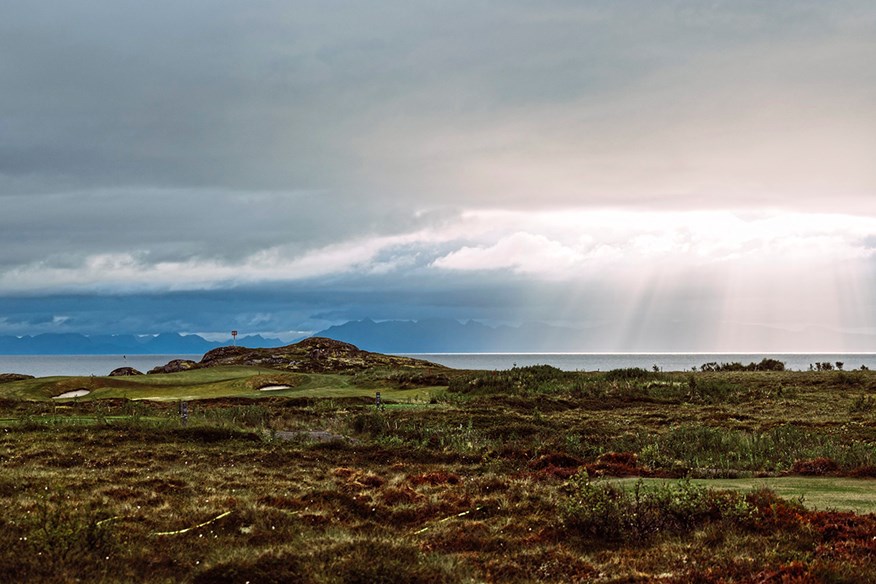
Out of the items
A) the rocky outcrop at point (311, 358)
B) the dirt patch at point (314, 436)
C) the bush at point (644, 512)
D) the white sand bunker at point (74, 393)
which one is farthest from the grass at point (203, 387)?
the bush at point (644, 512)

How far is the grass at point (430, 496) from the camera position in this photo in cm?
1264

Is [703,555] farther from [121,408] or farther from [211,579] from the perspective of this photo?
[121,408]

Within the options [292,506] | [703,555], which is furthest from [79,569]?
[703,555]

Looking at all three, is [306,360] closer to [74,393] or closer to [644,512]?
[74,393]

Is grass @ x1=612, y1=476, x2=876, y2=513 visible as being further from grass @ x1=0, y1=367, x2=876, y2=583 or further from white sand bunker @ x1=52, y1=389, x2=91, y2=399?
white sand bunker @ x1=52, y1=389, x2=91, y2=399

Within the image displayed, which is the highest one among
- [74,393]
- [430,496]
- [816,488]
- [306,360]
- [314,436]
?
[306,360]

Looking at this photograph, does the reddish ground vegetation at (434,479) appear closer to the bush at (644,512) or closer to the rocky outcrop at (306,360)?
the bush at (644,512)

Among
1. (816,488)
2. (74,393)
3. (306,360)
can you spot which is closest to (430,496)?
(816,488)

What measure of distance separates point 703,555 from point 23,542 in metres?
12.3

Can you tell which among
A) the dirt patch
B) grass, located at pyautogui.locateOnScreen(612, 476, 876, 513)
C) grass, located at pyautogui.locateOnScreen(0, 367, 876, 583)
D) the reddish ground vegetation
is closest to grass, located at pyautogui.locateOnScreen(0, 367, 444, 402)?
grass, located at pyautogui.locateOnScreen(0, 367, 876, 583)

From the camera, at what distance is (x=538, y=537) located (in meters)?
15.0

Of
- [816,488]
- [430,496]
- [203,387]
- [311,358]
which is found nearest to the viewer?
[430,496]

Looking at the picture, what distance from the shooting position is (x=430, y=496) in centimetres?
1875

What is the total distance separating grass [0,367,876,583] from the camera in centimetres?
1264
